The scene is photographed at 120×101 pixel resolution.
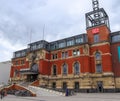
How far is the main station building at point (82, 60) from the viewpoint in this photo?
42.0 meters

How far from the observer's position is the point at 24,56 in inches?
2329

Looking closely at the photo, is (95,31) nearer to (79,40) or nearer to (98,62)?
(79,40)

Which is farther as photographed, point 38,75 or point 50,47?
point 50,47

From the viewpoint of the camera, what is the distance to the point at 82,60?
45094 millimetres

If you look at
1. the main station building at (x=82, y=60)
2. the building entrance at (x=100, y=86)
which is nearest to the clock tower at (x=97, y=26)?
the main station building at (x=82, y=60)

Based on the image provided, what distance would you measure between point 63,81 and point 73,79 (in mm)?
3594

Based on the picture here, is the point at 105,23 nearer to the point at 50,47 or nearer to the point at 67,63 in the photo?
the point at 67,63

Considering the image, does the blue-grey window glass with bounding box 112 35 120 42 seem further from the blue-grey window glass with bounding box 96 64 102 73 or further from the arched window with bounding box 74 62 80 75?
the arched window with bounding box 74 62 80 75

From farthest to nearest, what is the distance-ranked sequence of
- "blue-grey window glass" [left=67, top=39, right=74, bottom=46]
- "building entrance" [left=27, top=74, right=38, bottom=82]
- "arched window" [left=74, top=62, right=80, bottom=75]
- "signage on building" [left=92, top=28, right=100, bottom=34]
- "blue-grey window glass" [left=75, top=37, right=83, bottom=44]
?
"building entrance" [left=27, top=74, right=38, bottom=82] → "blue-grey window glass" [left=67, top=39, right=74, bottom=46] → "blue-grey window glass" [left=75, top=37, right=83, bottom=44] → "arched window" [left=74, top=62, right=80, bottom=75] → "signage on building" [left=92, top=28, right=100, bottom=34]

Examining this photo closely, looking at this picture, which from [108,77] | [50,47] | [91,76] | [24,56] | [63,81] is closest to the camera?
[108,77]

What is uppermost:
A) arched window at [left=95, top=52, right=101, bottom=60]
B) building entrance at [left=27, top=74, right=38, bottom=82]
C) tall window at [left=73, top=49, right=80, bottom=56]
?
tall window at [left=73, top=49, right=80, bottom=56]

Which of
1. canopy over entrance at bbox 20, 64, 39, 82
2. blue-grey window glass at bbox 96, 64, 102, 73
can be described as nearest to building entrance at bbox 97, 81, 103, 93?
blue-grey window glass at bbox 96, 64, 102, 73

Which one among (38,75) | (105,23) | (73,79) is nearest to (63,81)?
(73,79)

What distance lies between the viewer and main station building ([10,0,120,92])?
42.0 meters
